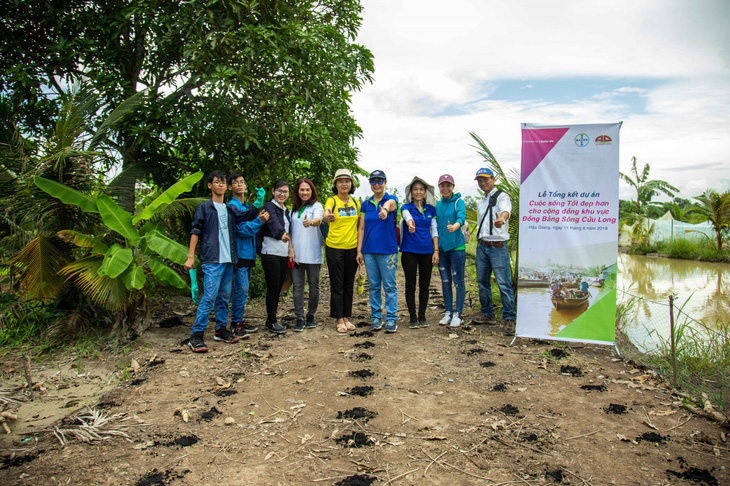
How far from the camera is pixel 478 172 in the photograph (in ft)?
17.8

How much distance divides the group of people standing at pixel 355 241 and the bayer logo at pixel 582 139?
99 cm

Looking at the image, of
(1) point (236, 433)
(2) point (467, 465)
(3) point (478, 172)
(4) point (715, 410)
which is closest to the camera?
(2) point (467, 465)

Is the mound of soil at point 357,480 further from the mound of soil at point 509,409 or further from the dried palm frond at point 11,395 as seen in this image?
the dried palm frond at point 11,395

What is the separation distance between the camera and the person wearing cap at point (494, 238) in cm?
524

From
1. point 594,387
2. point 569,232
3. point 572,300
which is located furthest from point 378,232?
point 594,387

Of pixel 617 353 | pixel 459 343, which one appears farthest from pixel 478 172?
pixel 617 353

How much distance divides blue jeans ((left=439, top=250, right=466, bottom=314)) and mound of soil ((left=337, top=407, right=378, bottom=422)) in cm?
254

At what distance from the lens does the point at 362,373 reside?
4.14 m

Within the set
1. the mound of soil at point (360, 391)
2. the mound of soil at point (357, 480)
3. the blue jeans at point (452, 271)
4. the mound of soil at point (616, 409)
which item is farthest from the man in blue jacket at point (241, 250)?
the mound of soil at point (616, 409)

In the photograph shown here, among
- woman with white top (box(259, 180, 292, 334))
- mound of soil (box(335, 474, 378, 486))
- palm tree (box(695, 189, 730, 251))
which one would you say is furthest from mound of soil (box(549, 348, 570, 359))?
palm tree (box(695, 189, 730, 251))

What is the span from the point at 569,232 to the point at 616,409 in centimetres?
191

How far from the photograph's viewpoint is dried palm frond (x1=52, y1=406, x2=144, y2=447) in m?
2.92

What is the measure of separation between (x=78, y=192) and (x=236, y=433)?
10.2 ft

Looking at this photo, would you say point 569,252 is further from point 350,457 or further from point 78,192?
point 78,192
